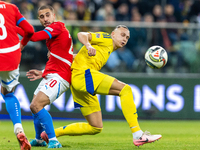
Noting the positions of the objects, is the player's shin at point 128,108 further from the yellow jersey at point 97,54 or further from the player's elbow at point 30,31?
the player's elbow at point 30,31

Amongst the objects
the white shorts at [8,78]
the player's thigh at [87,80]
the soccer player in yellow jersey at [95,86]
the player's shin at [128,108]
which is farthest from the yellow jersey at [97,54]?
the white shorts at [8,78]

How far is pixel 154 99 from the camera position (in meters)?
12.3

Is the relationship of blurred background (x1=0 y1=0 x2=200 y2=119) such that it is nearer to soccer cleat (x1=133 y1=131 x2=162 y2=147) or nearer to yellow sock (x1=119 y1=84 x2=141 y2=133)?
yellow sock (x1=119 y1=84 x2=141 y2=133)

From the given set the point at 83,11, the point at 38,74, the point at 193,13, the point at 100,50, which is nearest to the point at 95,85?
the point at 100,50

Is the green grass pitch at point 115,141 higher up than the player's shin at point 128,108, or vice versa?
the player's shin at point 128,108

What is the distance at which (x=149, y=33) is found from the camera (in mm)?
12242

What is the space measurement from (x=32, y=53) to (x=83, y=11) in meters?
2.45

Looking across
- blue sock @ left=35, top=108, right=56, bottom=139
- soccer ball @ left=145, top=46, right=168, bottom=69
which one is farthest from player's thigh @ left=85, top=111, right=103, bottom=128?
soccer ball @ left=145, top=46, right=168, bottom=69

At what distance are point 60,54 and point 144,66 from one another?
6296 mm

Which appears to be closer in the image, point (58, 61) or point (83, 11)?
point (58, 61)

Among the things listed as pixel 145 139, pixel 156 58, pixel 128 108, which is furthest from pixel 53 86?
pixel 156 58

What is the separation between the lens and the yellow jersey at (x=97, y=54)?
6.11m

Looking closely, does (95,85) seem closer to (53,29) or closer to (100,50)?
(100,50)

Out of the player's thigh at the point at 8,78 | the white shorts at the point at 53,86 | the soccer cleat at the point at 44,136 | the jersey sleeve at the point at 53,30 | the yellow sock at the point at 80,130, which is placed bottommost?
the yellow sock at the point at 80,130
